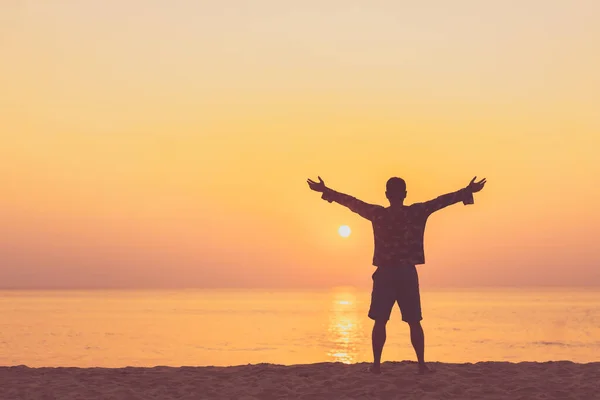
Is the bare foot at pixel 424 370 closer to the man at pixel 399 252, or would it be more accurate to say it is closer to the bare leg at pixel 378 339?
the man at pixel 399 252

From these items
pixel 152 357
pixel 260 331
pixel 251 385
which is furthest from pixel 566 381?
pixel 260 331

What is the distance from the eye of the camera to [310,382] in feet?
38.7

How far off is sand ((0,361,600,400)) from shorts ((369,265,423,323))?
0.94 m

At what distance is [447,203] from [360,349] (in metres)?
26.5

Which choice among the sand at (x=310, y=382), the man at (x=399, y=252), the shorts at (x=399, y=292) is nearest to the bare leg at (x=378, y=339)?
the man at (x=399, y=252)

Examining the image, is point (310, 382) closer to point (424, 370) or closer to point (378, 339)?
point (378, 339)

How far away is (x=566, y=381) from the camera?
1177cm

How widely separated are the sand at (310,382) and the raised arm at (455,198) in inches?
99.1

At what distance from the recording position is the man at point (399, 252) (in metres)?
11.8

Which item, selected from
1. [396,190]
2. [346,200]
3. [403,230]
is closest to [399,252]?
[403,230]

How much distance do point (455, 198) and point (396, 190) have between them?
87 cm

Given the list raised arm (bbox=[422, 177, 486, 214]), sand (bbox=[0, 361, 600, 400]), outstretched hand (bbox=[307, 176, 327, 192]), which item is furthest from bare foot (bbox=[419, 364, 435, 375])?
outstretched hand (bbox=[307, 176, 327, 192])

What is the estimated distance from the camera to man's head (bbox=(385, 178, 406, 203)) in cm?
1186

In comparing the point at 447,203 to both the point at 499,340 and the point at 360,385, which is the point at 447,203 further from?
the point at 499,340
